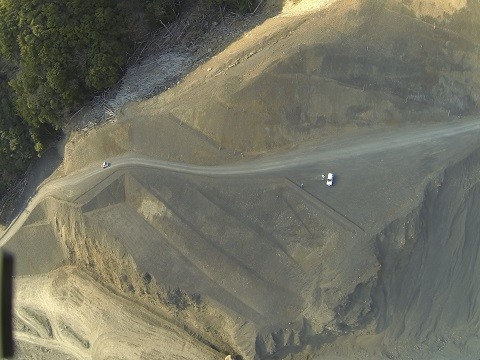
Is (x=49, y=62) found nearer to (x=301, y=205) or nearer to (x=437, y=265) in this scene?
(x=301, y=205)

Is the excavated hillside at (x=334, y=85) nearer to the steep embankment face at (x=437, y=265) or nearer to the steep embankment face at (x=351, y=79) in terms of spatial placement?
the steep embankment face at (x=351, y=79)

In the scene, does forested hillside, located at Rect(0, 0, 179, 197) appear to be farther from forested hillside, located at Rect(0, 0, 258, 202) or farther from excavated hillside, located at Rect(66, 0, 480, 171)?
excavated hillside, located at Rect(66, 0, 480, 171)

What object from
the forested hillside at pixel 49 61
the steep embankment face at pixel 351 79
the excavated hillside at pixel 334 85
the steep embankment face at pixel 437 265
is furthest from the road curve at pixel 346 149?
the forested hillside at pixel 49 61

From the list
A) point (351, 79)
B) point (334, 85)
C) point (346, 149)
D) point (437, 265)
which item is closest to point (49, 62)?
point (334, 85)

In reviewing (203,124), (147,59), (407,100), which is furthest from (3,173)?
(407,100)

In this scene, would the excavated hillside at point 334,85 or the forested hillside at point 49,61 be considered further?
the forested hillside at point 49,61

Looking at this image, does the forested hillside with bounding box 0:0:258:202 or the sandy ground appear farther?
the forested hillside with bounding box 0:0:258:202

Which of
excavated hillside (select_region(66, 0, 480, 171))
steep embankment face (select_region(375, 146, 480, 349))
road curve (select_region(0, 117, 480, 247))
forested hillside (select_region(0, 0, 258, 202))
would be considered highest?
forested hillside (select_region(0, 0, 258, 202))

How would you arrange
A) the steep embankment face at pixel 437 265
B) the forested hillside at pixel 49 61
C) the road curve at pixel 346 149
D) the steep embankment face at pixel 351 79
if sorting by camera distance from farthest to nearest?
1. the forested hillside at pixel 49 61
2. the steep embankment face at pixel 351 79
3. the road curve at pixel 346 149
4. the steep embankment face at pixel 437 265

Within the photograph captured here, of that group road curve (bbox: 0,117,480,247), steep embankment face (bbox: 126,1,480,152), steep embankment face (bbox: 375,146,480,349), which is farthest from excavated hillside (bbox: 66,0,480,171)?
steep embankment face (bbox: 375,146,480,349)

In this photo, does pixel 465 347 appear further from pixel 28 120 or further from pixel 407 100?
pixel 28 120
